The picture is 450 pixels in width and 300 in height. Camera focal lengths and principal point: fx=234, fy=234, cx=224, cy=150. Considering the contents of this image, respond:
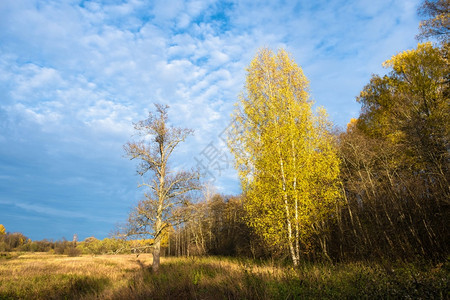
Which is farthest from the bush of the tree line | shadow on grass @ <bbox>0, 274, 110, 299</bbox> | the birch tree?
the birch tree

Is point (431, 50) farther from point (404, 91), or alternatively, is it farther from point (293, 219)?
point (293, 219)

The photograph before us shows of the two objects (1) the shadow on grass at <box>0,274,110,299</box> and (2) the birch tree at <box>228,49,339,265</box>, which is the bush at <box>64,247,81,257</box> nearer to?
Answer: (1) the shadow on grass at <box>0,274,110,299</box>

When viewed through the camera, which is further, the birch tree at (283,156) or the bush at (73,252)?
the bush at (73,252)

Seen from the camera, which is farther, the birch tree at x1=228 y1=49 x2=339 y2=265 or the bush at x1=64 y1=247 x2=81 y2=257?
the bush at x1=64 y1=247 x2=81 y2=257

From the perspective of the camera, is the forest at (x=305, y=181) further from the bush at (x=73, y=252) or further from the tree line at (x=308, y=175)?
the bush at (x=73, y=252)

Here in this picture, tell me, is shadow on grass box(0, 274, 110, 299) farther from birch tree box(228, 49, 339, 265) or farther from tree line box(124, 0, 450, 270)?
birch tree box(228, 49, 339, 265)

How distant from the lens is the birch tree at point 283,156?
10125 millimetres

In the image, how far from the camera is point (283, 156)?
11047 millimetres

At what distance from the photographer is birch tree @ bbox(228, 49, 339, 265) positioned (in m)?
10.1

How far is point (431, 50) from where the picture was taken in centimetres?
1762

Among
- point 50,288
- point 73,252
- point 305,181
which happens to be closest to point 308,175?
point 305,181

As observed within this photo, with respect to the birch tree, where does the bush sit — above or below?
below

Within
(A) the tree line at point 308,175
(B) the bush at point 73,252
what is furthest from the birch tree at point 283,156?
(B) the bush at point 73,252

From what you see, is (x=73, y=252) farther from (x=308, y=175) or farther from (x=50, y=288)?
(x=308, y=175)
